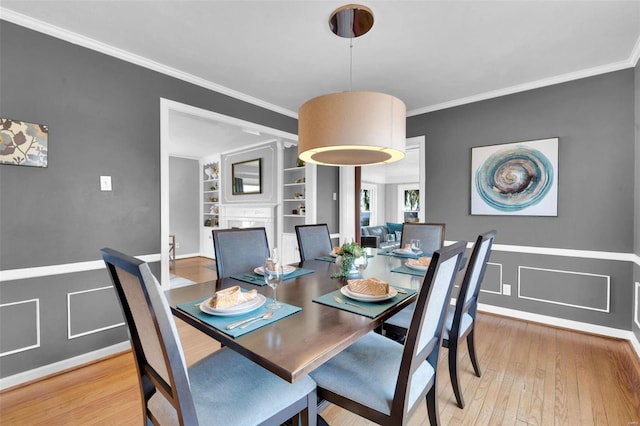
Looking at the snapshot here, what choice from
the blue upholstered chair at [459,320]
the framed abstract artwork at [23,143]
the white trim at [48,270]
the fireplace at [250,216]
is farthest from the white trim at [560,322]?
the framed abstract artwork at [23,143]

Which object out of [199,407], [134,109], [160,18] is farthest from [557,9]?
[134,109]

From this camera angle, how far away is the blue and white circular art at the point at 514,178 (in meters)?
2.87

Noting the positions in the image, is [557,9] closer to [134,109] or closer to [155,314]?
[155,314]

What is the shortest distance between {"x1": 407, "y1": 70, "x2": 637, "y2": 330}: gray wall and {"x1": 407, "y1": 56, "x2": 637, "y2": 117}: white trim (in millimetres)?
50

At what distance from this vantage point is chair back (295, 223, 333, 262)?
2.49 metres

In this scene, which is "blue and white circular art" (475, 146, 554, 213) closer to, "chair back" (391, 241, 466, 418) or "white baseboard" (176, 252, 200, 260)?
"chair back" (391, 241, 466, 418)

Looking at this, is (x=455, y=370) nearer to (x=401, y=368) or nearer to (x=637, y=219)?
(x=401, y=368)

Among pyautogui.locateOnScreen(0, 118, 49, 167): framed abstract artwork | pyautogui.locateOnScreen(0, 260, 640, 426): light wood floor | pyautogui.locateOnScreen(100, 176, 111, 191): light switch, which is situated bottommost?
pyautogui.locateOnScreen(0, 260, 640, 426): light wood floor

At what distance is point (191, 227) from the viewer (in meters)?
6.66

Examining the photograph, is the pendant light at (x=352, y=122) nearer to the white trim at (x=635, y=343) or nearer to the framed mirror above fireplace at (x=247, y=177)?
the white trim at (x=635, y=343)

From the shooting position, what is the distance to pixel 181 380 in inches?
32.5

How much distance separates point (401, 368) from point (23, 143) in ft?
8.82

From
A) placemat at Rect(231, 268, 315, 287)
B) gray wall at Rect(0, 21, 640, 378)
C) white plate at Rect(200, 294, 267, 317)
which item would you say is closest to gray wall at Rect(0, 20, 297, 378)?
gray wall at Rect(0, 21, 640, 378)

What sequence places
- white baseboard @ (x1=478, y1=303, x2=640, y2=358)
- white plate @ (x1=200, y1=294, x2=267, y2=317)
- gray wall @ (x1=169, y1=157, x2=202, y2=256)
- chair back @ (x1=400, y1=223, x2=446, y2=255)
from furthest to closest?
gray wall @ (x1=169, y1=157, x2=202, y2=256), chair back @ (x1=400, y1=223, x2=446, y2=255), white baseboard @ (x1=478, y1=303, x2=640, y2=358), white plate @ (x1=200, y1=294, x2=267, y2=317)
